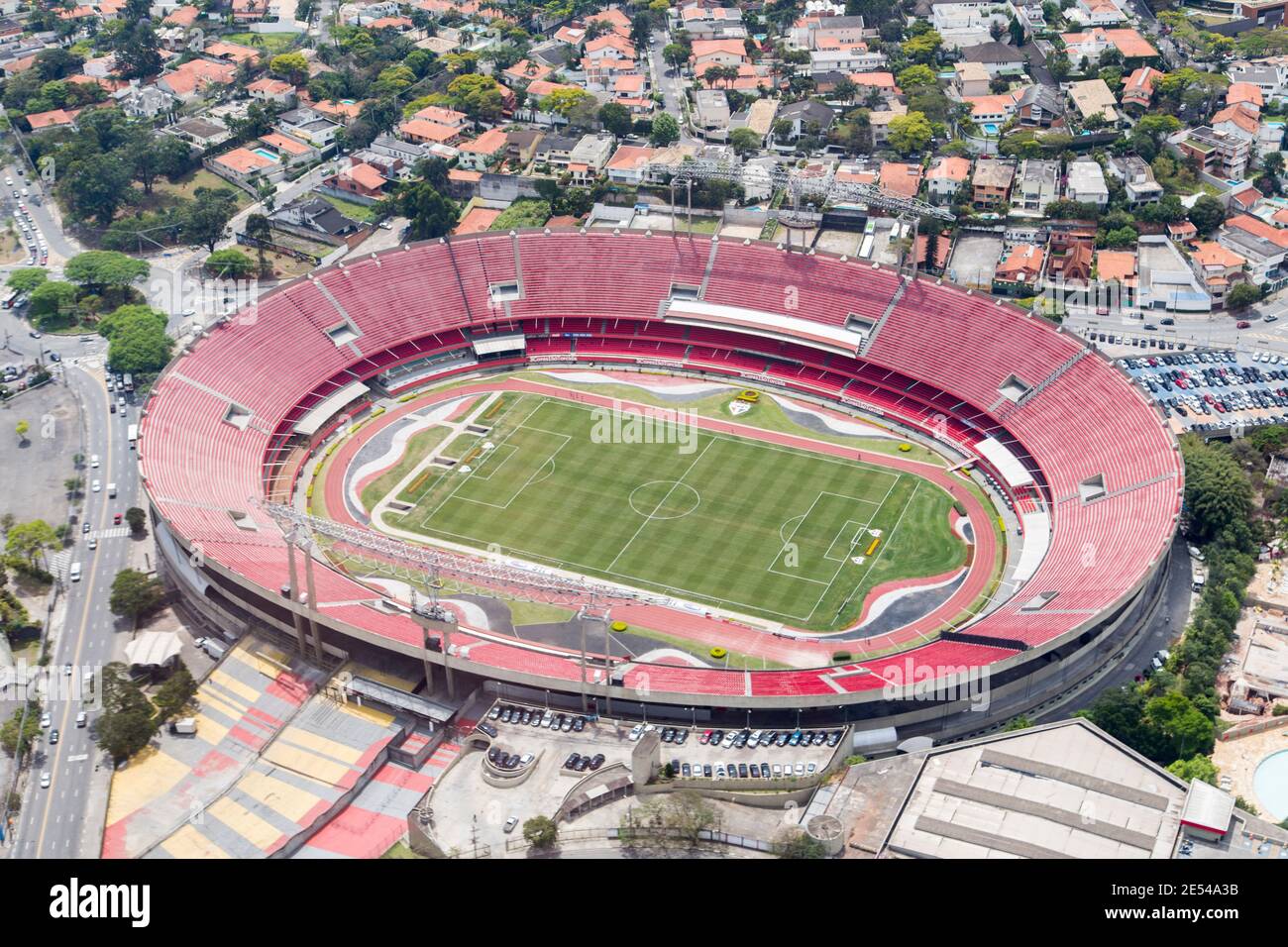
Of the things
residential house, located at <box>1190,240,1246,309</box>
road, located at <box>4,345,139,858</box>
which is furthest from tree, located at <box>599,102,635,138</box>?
residential house, located at <box>1190,240,1246,309</box>

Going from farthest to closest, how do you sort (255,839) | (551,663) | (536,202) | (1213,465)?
(536,202) < (1213,465) < (551,663) < (255,839)

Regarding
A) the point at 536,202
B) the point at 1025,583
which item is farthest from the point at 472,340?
the point at 1025,583

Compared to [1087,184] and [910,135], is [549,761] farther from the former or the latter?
[910,135]

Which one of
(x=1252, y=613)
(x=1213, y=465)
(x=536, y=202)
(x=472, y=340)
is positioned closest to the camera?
(x=1252, y=613)

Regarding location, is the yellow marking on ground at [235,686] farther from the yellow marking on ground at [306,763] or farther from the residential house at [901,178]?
the residential house at [901,178]

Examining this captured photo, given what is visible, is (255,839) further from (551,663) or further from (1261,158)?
(1261,158)

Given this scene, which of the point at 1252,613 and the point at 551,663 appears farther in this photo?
the point at 1252,613

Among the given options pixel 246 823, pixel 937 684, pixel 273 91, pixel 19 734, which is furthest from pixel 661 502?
pixel 273 91
